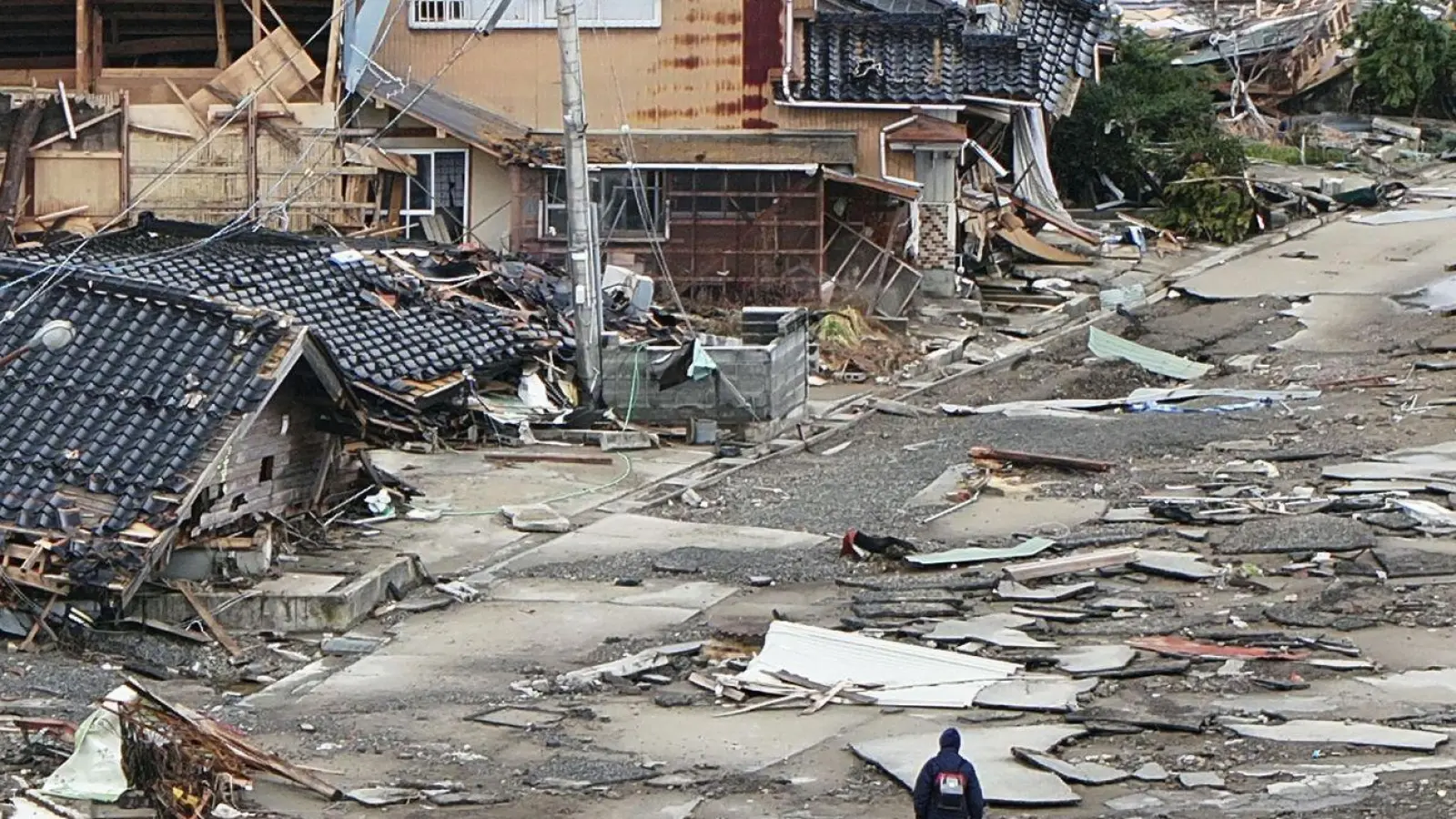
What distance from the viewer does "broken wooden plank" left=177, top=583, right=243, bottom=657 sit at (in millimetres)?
17344

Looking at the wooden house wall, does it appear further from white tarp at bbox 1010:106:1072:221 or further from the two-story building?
white tarp at bbox 1010:106:1072:221

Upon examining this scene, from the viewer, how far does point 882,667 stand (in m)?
15.7

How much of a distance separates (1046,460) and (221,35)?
14741 millimetres

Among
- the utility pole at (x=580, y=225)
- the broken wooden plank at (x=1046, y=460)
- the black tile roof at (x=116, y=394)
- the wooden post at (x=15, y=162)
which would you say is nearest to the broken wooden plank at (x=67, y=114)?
the wooden post at (x=15, y=162)

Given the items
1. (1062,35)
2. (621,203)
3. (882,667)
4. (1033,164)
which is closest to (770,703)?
(882,667)

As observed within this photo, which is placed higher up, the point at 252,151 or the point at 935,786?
the point at 252,151

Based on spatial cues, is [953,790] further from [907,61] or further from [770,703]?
[907,61]

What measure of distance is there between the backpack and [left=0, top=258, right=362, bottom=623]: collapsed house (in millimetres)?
7863

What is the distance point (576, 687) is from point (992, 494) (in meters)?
6.87

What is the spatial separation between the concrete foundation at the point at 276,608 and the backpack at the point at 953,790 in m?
7.88

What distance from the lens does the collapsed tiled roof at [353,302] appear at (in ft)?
79.2

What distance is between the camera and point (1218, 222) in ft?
123

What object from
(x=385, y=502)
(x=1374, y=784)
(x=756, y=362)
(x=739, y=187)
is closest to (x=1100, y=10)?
(x=739, y=187)

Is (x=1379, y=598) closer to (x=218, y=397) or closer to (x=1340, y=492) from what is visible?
Answer: (x=1340, y=492)
